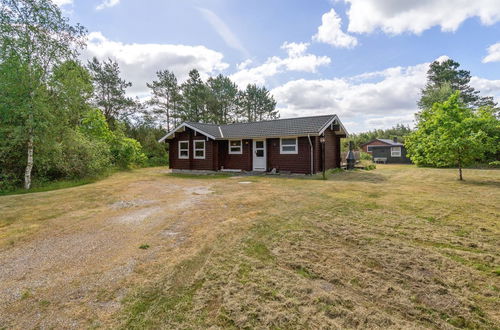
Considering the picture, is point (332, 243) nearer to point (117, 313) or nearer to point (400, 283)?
point (400, 283)

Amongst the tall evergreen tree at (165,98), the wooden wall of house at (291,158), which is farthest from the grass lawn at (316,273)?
the tall evergreen tree at (165,98)

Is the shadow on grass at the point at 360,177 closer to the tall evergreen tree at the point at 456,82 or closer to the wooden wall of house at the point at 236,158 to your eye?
the wooden wall of house at the point at 236,158

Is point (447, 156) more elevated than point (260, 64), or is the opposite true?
point (260, 64)

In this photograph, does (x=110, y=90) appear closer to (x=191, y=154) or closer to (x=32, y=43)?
(x=191, y=154)

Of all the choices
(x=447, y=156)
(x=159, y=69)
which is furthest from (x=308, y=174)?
(x=159, y=69)

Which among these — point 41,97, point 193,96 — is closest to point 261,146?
point 41,97

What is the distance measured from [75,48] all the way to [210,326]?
12973 mm

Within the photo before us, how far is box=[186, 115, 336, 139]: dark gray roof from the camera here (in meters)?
11.8

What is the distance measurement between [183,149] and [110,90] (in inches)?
587

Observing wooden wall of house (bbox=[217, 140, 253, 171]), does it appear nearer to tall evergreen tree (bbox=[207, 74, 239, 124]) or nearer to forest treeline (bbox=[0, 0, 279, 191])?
forest treeline (bbox=[0, 0, 279, 191])

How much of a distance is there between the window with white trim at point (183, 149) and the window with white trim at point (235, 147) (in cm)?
292

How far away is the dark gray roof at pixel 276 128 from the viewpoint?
11781 millimetres

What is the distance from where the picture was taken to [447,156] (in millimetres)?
9734

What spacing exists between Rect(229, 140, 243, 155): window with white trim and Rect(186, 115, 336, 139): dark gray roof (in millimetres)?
486
